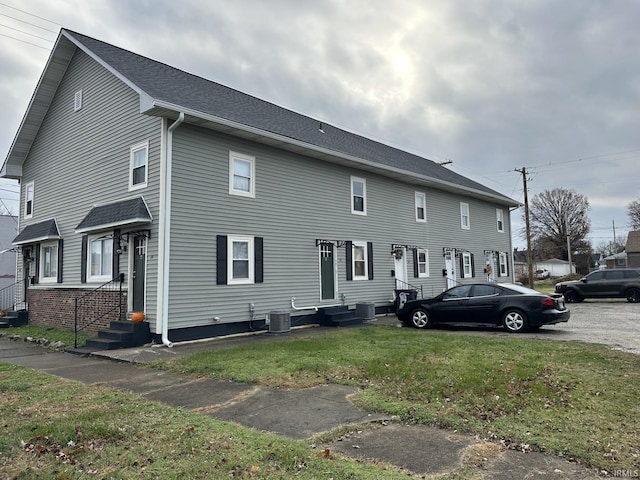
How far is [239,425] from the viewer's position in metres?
4.69

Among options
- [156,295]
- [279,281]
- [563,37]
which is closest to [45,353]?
[156,295]

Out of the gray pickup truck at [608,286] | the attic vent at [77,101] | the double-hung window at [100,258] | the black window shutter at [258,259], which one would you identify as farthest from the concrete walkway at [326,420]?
the gray pickup truck at [608,286]

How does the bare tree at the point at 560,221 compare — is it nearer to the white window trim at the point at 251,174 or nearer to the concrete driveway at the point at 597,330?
the concrete driveway at the point at 597,330

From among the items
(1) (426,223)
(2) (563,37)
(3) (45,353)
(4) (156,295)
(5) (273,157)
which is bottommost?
(3) (45,353)

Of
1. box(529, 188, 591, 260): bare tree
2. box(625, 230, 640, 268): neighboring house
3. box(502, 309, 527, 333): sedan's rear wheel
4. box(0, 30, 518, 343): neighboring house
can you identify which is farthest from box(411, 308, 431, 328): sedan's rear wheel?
box(529, 188, 591, 260): bare tree

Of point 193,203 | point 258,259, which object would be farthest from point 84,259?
point 258,259

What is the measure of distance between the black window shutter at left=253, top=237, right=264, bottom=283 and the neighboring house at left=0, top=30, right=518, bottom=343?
0.14 feet

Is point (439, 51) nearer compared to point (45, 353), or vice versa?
point (45, 353)

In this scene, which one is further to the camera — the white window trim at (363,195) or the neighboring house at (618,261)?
the neighboring house at (618,261)

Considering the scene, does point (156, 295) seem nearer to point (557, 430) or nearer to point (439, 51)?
point (557, 430)

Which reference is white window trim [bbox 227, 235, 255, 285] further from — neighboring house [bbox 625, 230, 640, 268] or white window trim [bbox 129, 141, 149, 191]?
→ neighboring house [bbox 625, 230, 640, 268]

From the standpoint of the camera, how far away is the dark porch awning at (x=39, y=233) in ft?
47.4

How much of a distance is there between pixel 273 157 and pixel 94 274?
6324 mm

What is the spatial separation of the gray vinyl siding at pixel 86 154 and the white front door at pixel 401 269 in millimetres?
9942
